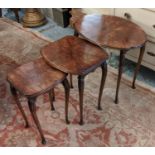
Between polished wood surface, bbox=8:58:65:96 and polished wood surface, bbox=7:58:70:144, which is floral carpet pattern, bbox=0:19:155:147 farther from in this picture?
polished wood surface, bbox=8:58:65:96

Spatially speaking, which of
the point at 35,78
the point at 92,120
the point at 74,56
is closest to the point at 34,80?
the point at 35,78

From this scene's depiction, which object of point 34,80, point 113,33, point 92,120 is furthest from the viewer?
point 92,120

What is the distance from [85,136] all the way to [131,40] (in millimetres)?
697

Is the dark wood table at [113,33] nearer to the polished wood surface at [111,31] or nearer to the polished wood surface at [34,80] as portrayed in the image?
the polished wood surface at [111,31]

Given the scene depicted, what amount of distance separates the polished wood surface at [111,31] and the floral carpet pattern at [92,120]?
508 millimetres

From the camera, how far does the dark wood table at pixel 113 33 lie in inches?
66.9

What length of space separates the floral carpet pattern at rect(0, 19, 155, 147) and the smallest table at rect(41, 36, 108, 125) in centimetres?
31

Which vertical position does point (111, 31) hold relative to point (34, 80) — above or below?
above

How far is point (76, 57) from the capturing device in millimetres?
1606

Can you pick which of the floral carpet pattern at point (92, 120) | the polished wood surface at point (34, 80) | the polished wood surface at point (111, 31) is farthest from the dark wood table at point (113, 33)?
the polished wood surface at point (34, 80)

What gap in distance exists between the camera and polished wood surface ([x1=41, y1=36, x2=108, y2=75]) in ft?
5.05

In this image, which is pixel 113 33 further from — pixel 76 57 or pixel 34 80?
pixel 34 80

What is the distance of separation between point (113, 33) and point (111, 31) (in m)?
0.03
